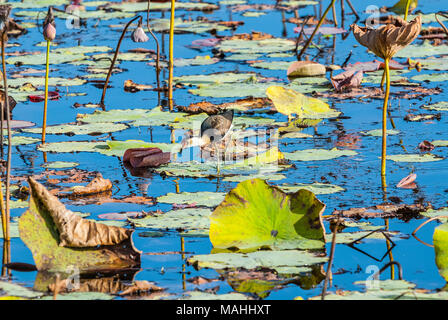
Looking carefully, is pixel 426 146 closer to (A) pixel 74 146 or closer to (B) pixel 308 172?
(B) pixel 308 172

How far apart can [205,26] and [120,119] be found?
11.0 ft

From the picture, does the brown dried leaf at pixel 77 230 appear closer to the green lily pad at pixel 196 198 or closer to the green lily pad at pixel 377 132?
the green lily pad at pixel 196 198

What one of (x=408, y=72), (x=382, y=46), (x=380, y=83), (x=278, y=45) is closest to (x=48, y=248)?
(x=382, y=46)

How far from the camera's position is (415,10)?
807 cm

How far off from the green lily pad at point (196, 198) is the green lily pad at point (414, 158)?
99 cm

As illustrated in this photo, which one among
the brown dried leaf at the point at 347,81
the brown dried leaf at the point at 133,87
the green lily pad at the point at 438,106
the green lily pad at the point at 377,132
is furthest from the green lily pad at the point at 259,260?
the brown dried leaf at the point at 133,87

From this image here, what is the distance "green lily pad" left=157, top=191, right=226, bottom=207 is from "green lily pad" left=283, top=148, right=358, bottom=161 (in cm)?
69

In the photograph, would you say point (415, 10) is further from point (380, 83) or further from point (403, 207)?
point (403, 207)

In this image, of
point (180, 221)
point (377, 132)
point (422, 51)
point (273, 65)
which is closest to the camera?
point (180, 221)

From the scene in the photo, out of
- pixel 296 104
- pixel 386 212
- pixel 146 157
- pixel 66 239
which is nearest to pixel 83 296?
pixel 66 239

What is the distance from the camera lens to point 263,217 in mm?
2678

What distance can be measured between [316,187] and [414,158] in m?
0.69

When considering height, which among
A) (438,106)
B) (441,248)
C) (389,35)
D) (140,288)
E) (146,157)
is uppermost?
(389,35)

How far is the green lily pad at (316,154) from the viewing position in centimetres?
375
